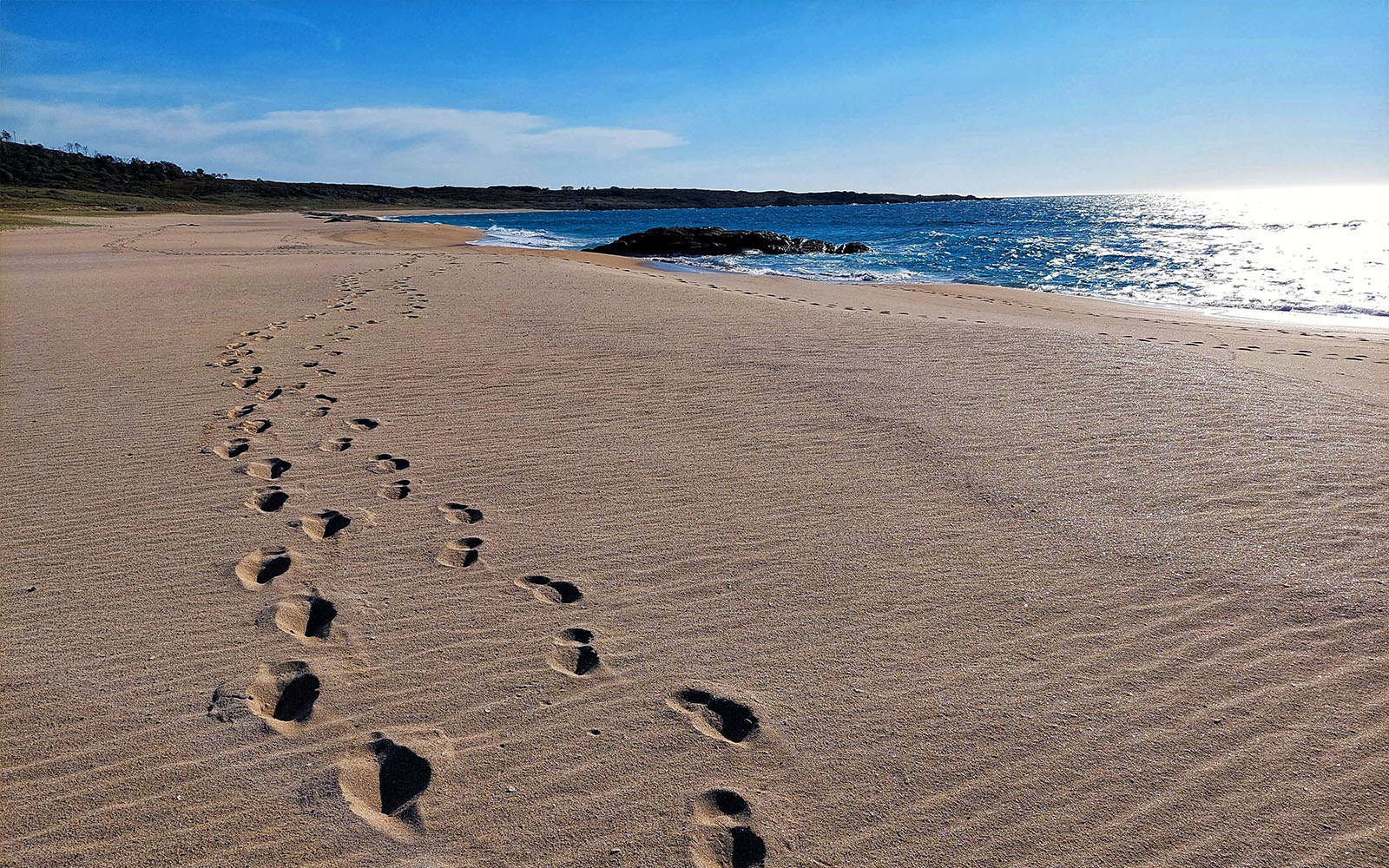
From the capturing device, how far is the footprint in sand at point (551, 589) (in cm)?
298

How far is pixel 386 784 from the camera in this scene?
2.08 metres

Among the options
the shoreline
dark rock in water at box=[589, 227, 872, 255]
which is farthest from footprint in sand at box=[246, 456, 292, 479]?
dark rock in water at box=[589, 227, 872, 255]

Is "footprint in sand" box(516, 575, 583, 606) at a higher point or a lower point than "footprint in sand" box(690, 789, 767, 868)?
higher

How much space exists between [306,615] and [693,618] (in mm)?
1396

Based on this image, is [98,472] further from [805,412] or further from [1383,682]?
[1383,682]

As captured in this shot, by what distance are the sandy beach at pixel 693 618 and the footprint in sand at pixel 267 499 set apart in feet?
0.10

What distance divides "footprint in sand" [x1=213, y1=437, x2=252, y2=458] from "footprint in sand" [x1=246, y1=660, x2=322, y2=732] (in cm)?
236

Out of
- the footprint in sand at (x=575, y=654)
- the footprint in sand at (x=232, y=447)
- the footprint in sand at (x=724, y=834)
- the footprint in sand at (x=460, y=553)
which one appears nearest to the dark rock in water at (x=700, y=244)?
the footprint in sand at (x=232, y=447)

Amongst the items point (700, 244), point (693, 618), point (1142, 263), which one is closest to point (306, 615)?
point (693, 618)

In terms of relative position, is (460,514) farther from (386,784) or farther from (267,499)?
(386,784)

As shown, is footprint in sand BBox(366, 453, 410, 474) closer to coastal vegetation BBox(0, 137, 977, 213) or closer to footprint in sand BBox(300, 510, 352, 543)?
footprint in sand BBox(300, 510, 352, 543)

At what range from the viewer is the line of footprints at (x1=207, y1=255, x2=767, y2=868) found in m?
1.97

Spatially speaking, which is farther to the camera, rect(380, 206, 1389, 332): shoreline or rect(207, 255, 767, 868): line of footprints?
rect(380, 206, 1389, 332): shoreline

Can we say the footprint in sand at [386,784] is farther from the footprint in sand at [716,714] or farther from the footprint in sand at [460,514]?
the footprint in sand at [460,514]
